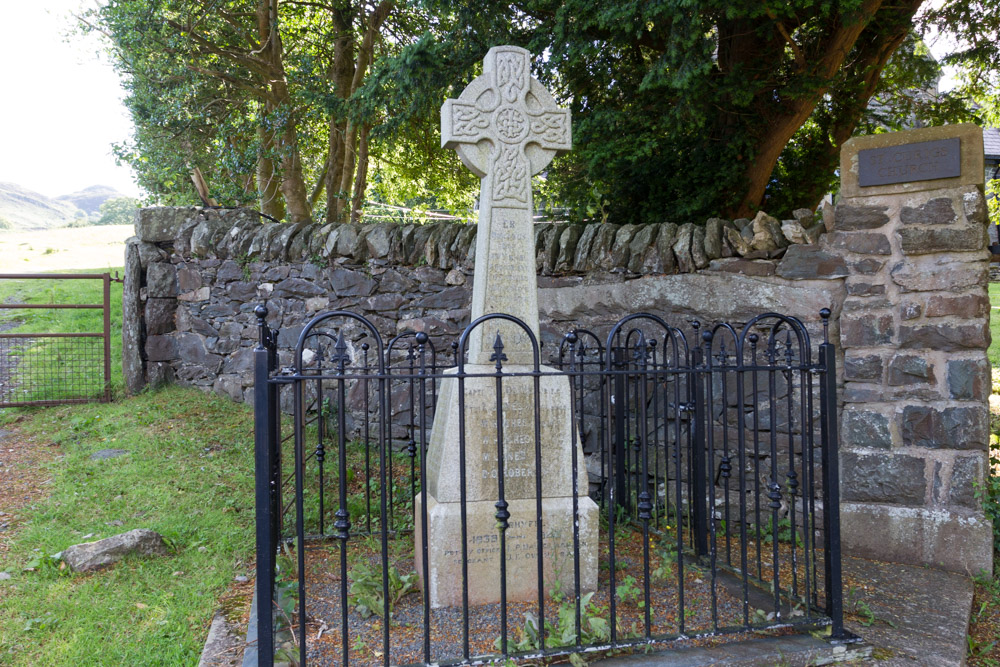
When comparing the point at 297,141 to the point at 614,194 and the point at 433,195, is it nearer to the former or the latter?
the point at 433,195

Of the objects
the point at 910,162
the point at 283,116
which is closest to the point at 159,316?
the point at 283,116

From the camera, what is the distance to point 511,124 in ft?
10.9

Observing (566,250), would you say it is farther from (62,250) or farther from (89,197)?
(89,197)

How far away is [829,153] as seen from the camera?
20.3 feet

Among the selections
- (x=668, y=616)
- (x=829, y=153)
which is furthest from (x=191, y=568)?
(x=829, y=153)

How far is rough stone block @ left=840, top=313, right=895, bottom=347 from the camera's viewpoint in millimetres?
3887

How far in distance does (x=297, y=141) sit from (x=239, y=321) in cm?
290

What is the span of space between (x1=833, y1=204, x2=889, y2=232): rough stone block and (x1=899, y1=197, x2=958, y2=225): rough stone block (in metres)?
0.11

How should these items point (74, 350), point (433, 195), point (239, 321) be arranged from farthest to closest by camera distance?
point (433, 195)
point (74, 350)
point (239, 321)

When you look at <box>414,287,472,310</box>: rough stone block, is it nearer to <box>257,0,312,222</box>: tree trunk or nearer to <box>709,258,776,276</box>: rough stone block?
<box>709,258,776,276</box>: rough stone block

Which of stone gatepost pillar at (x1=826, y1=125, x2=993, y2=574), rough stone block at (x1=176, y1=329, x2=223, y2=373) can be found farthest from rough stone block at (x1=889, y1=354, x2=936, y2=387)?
rough stone block at (x1=176, y1=329, x2=223, y2=373)

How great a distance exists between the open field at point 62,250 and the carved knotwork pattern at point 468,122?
15.1 meters

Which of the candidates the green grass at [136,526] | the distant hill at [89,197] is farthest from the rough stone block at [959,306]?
the distant hill at [89,197]

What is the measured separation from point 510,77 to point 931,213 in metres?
2.48
